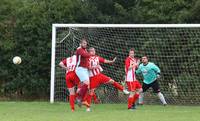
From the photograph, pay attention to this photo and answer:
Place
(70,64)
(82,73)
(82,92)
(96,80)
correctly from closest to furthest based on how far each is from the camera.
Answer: (82,73) → (82,92) → (70,64) → (96,80)

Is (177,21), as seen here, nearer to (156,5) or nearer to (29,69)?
(156,5)

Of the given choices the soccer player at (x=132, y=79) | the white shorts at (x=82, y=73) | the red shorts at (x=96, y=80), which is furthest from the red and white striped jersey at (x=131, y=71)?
the white shorts at (x=82, y=73)

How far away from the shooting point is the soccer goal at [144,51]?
2066 centimetres

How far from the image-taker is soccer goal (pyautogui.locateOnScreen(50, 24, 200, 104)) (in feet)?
67.8

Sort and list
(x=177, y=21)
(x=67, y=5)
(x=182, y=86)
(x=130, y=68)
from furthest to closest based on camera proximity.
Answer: (x=67, y=5) → (x=177, y=21) → (x=182, y=86) → (x=130, y=68)

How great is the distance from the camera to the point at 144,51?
2148 cm

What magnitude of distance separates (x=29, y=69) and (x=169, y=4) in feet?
20.7

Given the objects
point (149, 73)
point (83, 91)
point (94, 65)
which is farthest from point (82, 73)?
point (149, 73)

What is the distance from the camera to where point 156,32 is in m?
21.5

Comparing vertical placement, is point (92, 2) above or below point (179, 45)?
above

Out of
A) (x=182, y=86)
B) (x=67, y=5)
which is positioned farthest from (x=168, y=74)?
(x=67, y=5)

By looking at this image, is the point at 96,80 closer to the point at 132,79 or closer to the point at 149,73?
the point at 132,79

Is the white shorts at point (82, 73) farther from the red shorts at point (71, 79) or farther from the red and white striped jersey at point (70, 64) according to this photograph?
the red and white striped jersey at point (70, 64)

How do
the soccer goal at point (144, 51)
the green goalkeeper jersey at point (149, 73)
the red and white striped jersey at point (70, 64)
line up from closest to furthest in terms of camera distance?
the red and white striped jersey at point (70, 64), the green goalkeeper jersey at point (149, 73), the soccer goal at point (144, 51)
